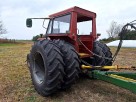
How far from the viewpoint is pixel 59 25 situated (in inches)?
238

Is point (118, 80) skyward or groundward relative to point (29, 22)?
groundward

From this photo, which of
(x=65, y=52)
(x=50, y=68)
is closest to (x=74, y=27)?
(x=65, y=52)

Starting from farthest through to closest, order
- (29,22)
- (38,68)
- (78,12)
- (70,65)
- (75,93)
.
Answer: (29,22)
(38,68)
(78,12)
(75,93)
(70,65)

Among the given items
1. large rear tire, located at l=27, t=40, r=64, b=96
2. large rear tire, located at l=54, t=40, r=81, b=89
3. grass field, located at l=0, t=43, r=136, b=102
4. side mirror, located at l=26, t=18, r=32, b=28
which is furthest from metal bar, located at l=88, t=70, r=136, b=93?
side mirror, located at l=26, t=18, r=32, b=28

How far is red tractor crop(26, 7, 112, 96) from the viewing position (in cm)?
490

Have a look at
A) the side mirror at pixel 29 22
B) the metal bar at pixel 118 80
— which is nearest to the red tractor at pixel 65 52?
the side mirror at pixel 29 22

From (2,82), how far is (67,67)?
2.37 metres

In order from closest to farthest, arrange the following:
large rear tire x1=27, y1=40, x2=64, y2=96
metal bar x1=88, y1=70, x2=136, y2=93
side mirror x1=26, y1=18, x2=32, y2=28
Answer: metal bar x1=88, y1=70, x2=136, y2=93, large rear tire x1=27, y1=40, x2=64, y2=96, side mirror x1=26, y1=18, x2=32, y2=28

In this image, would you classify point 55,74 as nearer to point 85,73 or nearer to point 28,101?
point 28,101

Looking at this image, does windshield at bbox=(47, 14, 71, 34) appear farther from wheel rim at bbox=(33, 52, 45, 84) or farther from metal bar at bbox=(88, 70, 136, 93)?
metal bar at bbox=(88, 70, 136, 93)

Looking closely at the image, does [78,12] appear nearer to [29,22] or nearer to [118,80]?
[29,22]

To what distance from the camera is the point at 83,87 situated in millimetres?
5770

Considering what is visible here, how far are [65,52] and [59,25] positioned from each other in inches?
49.8

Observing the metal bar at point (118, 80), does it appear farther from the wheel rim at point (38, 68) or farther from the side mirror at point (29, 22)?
the side mirror at point (29, 22)
